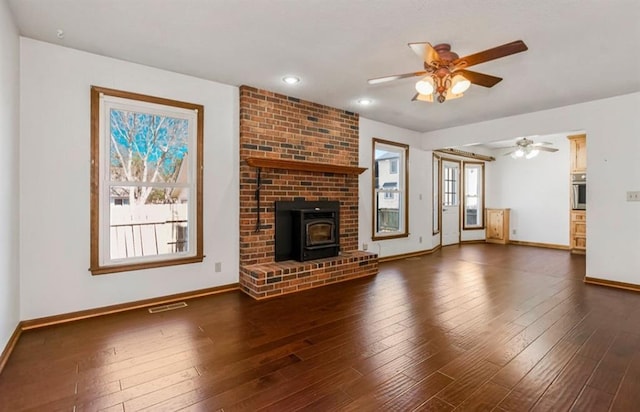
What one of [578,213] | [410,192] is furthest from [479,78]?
[578,213]

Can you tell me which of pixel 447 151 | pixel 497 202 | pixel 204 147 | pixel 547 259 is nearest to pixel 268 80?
pixel 204 147

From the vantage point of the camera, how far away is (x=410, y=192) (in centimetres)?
621

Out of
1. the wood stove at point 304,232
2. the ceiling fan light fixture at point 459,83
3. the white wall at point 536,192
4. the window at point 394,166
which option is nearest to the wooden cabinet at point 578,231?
the white wall at point 536,192

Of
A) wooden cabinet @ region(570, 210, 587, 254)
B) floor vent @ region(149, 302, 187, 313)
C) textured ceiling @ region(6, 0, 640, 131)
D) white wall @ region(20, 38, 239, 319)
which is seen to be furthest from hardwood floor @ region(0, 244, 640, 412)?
wooden cabinet @ region(570, 210, 587, 254)

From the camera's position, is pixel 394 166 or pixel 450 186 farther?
pixel 450 186

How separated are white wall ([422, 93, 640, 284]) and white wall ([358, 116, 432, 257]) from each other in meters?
2.30

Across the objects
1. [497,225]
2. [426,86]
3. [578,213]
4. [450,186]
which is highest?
[426,86]

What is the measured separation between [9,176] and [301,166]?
2.85 meters

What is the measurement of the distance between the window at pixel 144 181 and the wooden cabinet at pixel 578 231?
7538mm

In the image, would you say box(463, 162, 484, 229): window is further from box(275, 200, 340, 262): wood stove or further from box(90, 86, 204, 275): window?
box(90, 86, 204, 275): window

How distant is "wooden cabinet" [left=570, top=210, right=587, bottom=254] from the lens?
6.62m

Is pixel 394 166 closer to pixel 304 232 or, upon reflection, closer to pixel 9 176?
pixel 304 232

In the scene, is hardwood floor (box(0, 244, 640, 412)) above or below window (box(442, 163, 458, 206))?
below

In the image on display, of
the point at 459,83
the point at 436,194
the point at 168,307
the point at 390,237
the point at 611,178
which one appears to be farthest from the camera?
the point at 436,194
